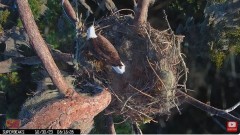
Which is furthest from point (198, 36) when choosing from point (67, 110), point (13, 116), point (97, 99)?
point (13, 116)

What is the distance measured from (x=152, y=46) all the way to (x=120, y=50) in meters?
0.49

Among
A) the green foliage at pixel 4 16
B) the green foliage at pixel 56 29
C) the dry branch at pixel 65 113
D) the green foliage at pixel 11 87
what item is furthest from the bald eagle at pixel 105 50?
the green foliage at pixel 4 16

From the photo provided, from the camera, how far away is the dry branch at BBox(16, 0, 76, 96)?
3465 millimetres

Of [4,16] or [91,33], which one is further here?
[4,16]

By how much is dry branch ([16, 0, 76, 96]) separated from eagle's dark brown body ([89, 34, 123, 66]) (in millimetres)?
677

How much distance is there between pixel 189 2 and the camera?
187 inches

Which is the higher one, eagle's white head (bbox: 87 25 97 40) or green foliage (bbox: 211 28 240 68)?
eagle's white head (bbox: 87 25 97 40)

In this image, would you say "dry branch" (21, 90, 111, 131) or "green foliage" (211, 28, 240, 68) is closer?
"dry branch" (21, 90, 111, 131)

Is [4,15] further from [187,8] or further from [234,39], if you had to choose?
[234,39]

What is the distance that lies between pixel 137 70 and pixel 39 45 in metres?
1.45

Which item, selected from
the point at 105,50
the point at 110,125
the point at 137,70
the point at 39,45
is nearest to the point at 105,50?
the point at 105,50

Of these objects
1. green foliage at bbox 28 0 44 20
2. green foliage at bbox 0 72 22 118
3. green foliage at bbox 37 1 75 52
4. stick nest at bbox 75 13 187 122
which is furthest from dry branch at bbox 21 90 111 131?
green foliage at bbox 28 0 44 20

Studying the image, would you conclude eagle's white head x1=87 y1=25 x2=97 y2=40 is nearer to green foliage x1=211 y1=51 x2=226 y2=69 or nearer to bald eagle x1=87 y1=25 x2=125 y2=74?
bald eagle x1=87 y1=25 x2=125 y2=74

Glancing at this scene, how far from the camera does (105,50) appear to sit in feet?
13.1
